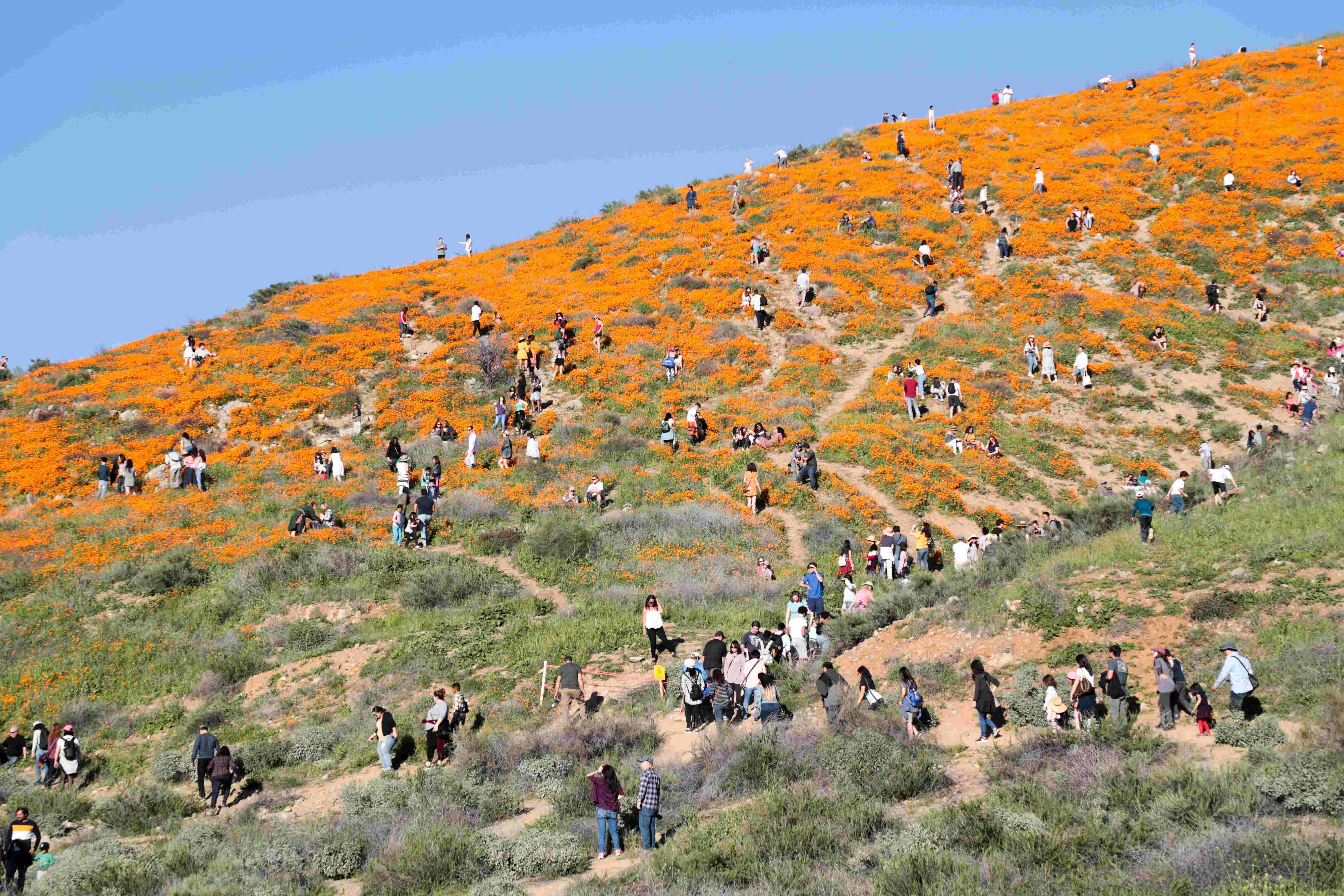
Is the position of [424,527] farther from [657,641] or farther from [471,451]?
[657,641]

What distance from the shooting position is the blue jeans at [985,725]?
47.8 feet

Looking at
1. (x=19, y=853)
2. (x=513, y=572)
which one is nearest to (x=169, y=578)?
(x=513, y=572)

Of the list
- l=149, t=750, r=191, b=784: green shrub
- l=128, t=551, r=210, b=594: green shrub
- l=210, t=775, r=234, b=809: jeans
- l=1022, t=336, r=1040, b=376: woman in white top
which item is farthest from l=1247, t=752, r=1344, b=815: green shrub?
l=1022, t=336, r=1040, b=376: woman in white top

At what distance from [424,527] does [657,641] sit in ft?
32.7

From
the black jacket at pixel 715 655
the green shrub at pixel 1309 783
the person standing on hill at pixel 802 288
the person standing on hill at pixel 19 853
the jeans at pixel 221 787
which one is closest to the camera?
the green shrub at pixel 1309 783

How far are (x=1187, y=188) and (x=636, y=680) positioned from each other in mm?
43453

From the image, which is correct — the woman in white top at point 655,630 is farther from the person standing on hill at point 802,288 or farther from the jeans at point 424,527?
the person standing on hill at point 802,288

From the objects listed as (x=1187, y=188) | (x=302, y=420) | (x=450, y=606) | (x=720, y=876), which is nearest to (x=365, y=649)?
(x=450, y=606)

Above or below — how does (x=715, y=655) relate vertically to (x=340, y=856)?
above

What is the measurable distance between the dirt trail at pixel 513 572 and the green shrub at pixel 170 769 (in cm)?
843

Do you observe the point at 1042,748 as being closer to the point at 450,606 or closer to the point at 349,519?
the point at 450,606

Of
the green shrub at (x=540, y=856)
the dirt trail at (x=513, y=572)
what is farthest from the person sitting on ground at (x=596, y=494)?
the green shrub at (x=540, y=856)

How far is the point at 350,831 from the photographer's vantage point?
45.5ft

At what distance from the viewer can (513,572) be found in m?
25.6
